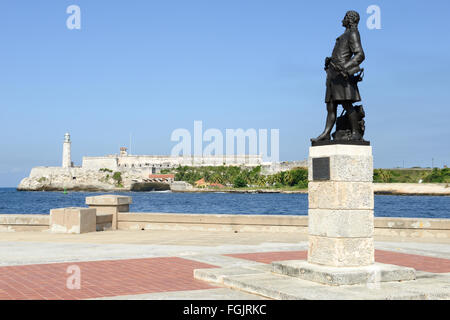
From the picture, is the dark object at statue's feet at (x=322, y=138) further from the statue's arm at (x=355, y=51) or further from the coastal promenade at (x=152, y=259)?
the coastal promenade at (x=152, y=259)

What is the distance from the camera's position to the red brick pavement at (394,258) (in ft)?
37.4

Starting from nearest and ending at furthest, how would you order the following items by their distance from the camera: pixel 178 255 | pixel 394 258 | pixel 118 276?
pixel 118 276 < pixel 394 258 < pixel 178 255

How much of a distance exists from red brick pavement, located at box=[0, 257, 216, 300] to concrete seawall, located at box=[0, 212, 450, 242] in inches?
272

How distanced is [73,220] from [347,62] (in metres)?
11.3

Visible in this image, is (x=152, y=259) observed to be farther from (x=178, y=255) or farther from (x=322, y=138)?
(x=322, y=138)

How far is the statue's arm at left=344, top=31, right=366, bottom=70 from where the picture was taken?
9.97 meters

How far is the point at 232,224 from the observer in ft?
62.2

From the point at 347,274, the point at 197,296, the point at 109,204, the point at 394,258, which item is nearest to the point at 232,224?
the point at 109,204

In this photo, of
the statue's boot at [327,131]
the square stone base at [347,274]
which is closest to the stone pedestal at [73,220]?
the square stone base at [347,274]

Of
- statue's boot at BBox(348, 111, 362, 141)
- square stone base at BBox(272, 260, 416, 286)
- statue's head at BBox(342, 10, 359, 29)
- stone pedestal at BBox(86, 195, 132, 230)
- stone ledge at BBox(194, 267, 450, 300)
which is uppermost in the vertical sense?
statue's head at BBox(342, 10, 359, 29)

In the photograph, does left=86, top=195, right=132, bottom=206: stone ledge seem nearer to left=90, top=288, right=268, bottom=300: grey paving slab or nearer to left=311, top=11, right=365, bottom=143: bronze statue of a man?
left=311, top=11, right=365, bottom=143: bronze statue of a man

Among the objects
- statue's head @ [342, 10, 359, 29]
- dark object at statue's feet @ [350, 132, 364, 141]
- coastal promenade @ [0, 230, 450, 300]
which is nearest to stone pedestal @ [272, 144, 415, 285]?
dark object at statue's feet @ [350, 132, 364, 141]

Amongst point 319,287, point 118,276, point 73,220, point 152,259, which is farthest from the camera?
point 73,220
